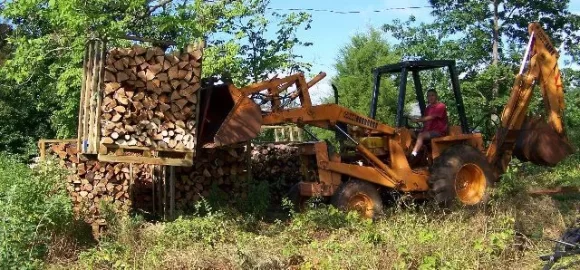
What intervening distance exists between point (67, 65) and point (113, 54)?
5.89m

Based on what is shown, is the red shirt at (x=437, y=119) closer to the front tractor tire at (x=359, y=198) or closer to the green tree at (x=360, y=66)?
the front tractor tire at (x=359, y=198)

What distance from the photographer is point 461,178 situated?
36.3 feet

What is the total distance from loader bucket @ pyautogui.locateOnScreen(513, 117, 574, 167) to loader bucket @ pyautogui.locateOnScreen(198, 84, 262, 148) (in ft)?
16.7

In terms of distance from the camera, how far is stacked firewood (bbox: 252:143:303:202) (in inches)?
501

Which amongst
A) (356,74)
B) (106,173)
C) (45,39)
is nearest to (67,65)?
(45,39)

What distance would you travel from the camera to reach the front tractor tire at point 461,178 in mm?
10500

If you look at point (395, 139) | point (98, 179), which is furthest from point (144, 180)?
point (395, 139)

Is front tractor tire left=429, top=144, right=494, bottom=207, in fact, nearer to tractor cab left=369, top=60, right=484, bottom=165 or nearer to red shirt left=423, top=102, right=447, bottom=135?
tractor cab left=369, top=60, right=484, bottom=165

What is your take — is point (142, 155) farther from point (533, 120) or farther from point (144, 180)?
point (533, 120)

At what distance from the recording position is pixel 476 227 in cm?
779

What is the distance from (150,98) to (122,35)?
2788 mm

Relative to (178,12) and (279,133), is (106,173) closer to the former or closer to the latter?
(178,12)

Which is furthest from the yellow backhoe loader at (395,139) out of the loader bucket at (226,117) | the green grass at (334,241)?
the green grass at (334,241)

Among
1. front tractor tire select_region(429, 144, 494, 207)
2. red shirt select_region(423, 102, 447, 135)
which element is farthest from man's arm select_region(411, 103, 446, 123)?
front tractor tire select_region(429, 144, 494, 207)
